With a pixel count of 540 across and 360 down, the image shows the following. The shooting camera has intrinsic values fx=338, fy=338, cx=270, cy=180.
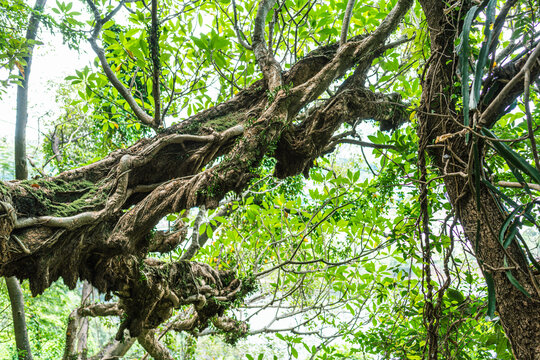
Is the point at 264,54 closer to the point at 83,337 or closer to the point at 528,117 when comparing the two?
the point at 528,117

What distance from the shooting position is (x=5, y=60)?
220 centimetres

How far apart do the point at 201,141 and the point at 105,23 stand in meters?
0.88

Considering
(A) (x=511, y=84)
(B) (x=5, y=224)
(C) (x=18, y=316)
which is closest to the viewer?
(A) (x=511, y=84)

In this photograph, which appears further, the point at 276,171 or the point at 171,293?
the point at 276,171

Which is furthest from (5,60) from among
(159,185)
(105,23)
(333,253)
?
(333,253)

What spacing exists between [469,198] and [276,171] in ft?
4.30

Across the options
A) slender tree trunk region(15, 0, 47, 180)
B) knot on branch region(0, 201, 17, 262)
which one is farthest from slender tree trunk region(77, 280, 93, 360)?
knot on branch region(0, 201, 17, 262)

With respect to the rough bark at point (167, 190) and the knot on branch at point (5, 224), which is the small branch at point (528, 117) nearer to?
the rough bark at point (167, 190)

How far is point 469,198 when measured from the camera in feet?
3.66

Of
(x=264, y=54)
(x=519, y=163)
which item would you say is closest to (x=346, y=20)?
(x=264, y=54)

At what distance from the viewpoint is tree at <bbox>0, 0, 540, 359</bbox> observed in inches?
37.3

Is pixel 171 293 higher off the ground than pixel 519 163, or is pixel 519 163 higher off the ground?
pixel 519 163

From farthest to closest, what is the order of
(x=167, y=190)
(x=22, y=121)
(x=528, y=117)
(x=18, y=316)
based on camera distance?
(x=18, y=316), (x=22, y=121), (x=167, y=190), (x=528, y=117)

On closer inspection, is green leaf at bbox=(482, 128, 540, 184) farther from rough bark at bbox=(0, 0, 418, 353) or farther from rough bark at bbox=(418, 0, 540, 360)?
rough bark at bbox=(0, 0, 418, 353)
